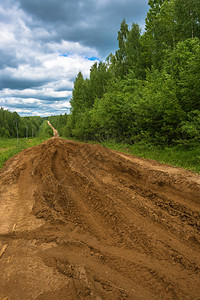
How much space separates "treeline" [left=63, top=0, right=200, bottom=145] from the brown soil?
5.07 metres

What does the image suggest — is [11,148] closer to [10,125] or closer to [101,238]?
[101,238]

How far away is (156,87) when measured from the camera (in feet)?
43.3

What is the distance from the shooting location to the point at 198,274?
2.88 metres

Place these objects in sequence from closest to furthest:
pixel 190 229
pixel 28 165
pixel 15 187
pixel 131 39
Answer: pixel 190 229
pixel 15 187
pixel 28 165
pixel 131 39

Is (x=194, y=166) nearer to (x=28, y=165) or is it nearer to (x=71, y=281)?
(x=71, y=281)

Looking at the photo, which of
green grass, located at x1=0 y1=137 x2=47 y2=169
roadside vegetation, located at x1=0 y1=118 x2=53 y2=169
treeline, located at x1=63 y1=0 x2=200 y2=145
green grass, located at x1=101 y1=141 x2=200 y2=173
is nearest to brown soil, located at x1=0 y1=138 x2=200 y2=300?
green grass, located at x1=101 y1=141 x2=200 y2=173

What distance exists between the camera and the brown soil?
2666 mm

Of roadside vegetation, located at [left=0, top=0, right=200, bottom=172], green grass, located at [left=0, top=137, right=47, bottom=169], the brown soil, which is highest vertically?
roadside vegetation, located at [left=0, top=0, right=200, bottom=172]

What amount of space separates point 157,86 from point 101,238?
12.2 m

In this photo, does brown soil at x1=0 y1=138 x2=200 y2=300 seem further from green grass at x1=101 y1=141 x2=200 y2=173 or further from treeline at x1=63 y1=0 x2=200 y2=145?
treeline at x1=63 y1=0 x2=200 y2=145

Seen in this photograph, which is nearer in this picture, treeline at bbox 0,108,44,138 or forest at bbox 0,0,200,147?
forest at bbox 0,0,200,147

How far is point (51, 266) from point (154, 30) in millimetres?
28736

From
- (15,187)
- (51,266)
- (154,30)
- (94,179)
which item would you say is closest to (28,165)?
(15,187)

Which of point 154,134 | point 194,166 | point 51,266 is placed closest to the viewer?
point 51,266
